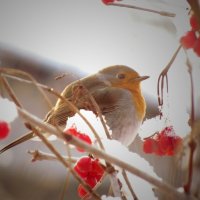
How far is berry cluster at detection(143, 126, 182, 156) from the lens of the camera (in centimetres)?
95

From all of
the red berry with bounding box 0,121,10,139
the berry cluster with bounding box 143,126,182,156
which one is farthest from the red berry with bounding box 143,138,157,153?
the red berry with bounding box 0,121,10,139

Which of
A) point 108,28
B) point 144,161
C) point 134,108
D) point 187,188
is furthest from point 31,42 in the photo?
point 187,188

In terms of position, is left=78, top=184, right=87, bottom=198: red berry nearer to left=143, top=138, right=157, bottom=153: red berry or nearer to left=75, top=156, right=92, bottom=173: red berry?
left=75, top=156, right=92, bottom=173: red berry

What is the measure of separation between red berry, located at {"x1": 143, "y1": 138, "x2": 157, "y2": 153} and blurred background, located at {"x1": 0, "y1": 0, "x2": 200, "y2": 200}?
100 mm

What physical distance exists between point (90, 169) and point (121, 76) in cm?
30

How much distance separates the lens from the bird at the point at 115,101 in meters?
0.99

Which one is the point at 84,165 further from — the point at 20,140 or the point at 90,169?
the point at 20,140

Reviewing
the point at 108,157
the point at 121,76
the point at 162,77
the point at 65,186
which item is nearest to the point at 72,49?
the point at 121,76

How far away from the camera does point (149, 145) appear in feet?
3.19

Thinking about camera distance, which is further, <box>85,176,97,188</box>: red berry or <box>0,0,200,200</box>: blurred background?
<box>0,0,200,200</box>: blurred background

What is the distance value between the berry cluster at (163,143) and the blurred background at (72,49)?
3.1 inches

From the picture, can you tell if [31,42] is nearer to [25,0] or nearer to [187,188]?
[25,0]

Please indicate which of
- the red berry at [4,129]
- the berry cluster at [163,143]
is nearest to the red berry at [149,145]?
the berry cluster at [163,143]

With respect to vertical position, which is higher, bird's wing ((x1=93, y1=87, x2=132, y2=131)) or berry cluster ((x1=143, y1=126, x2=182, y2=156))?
bird's wing ((x1=93, y1=87, x2=132, y2=131))
